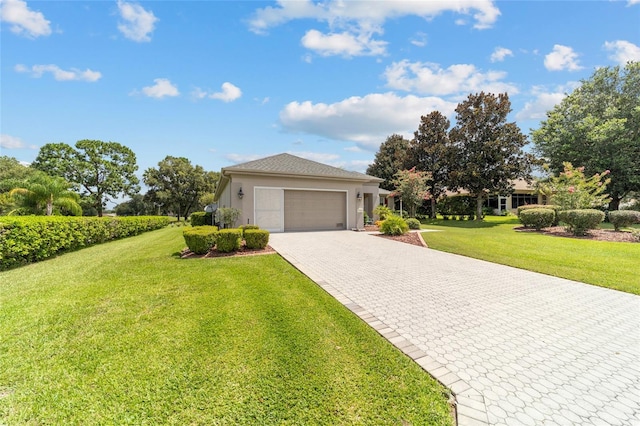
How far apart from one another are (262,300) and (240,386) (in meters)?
2.11

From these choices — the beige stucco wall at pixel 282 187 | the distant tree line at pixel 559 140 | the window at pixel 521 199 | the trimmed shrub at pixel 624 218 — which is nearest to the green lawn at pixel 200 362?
the beige stucco wall at pixel 282 187

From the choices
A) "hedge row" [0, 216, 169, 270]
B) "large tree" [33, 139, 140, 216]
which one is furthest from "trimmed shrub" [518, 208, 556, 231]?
"large tree" [33, 139, 140, 216]

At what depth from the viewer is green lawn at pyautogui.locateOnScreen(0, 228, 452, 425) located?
224 cm

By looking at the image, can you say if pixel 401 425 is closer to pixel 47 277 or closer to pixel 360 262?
pixel 360 262

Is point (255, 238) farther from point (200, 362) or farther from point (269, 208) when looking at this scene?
point (200, 362)

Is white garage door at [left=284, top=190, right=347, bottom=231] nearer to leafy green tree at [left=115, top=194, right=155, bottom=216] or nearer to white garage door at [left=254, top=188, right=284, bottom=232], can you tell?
white garage door at [left=254, top=188, right=284, bottom=232]

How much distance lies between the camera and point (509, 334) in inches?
142

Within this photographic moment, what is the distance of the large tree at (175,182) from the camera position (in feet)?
118

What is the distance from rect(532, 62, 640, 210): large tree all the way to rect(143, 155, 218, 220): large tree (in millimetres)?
39382

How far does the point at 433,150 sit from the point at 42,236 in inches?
1063

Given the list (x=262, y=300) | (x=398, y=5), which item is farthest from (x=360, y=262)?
(x=398, y=5)

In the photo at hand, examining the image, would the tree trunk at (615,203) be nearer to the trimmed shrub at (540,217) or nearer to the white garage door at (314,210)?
the trimmed shrub at (540,217)

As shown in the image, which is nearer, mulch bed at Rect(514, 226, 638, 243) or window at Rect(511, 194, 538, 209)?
mulch bed at Rect(514, 226, 638, 243)

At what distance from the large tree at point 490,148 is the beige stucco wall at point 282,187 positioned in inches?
480
